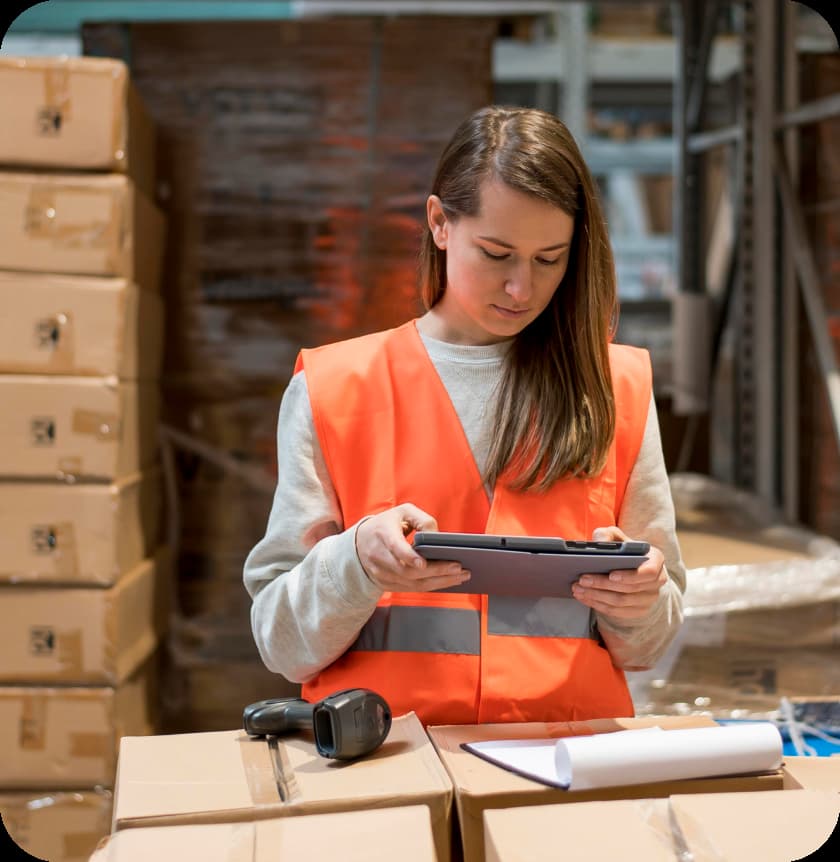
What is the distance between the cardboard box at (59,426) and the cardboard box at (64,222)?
0.33 m

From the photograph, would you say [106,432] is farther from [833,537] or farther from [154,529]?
[833,537]

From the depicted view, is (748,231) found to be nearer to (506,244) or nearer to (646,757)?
(506,244)

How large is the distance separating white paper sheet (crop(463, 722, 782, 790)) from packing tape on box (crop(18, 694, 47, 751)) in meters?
2.25

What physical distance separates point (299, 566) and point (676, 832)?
1.94 ft

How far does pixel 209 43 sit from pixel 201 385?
3.87 ft

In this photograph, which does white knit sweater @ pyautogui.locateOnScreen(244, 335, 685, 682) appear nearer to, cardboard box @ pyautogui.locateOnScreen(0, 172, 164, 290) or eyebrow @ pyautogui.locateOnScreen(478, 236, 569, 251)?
eyebrow @ pyautogui.locateOnScreen(478, 236, 569, 251)

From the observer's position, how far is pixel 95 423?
120 inches

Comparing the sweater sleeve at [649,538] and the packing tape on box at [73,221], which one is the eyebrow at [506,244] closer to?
the sweater sleeve at [649,538]

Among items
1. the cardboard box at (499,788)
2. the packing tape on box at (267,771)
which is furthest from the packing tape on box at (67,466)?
the cardboard box at (499,788)

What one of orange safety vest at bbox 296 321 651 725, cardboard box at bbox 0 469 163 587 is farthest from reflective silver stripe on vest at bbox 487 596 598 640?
cardboard box at bbox 0 469 163 587

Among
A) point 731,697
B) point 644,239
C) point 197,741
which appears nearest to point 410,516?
point 197,741

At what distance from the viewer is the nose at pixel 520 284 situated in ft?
4.65

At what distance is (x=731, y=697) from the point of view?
2777 millimetres

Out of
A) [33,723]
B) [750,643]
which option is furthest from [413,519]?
[33,723]
